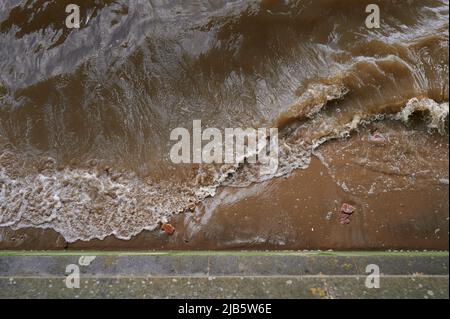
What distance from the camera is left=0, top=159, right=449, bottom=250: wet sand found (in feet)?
13.6

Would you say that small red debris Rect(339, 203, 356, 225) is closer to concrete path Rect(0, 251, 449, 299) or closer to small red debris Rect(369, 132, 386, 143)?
concrete path Rect(0, 251, 449, 299)

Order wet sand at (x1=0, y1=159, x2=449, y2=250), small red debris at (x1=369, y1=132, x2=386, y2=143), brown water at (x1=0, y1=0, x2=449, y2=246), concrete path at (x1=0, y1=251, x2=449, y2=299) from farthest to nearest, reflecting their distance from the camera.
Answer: small red debris at (x1=369, y1=132, x2=386, y2=143) → brown water at (x1=0, y1=0, x2=449, y2=246) → wet sand at (x1=0, y1=159, x2=449, y2=250) → concrete path at (x1=0, y1=251, x2=449, y2=299)

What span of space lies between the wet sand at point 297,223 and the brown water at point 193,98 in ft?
0.34

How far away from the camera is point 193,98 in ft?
15.9

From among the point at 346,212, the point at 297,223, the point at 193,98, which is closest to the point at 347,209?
the point at 346,212

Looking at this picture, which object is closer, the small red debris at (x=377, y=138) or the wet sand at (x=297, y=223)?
the wet sand at (x=297, y=223)

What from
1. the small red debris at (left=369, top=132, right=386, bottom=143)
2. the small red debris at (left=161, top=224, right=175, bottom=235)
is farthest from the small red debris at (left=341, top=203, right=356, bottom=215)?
the small red debris at (left=161, top=224, right=175, bottom=235)

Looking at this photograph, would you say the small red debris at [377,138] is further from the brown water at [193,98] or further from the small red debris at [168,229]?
the small red debris at [168,229]

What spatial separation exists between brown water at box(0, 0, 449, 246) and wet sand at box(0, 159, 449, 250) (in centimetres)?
11

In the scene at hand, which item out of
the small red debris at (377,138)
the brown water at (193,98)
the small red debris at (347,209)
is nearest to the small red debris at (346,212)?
the small red debris at (347,209)

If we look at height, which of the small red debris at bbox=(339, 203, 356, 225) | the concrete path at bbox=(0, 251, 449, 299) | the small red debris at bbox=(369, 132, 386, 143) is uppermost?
the small red debris at bbox=(369, 132, 386, 143)

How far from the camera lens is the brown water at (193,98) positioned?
4410 mm

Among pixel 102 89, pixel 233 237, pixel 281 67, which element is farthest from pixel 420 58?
pixel 102 89

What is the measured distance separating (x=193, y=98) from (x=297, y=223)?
83.7 inches
